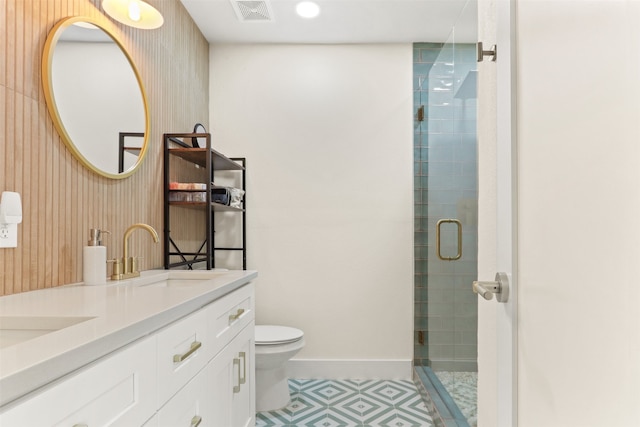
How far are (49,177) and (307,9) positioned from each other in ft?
6.01

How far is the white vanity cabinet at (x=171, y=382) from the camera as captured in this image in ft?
2.19

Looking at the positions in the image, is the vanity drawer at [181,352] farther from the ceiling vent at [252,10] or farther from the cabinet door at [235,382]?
the ceiling vent at [252,10]

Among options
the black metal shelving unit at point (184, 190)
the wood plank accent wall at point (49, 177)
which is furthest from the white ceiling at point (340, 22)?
the black metal shelving unit at point (184, 190)

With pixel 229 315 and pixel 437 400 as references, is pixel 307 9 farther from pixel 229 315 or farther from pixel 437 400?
pixel 437 400

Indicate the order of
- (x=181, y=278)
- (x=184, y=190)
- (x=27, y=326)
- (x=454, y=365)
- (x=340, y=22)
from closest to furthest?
1. (x=27, y=326)
2. (x=181, y=278)
3. (x=454, y=365)
4. (x=184, y=190)
5. (x=340, y=22)

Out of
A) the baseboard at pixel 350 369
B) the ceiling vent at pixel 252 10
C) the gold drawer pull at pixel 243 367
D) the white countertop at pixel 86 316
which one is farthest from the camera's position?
the baseboard at pixel 350 369

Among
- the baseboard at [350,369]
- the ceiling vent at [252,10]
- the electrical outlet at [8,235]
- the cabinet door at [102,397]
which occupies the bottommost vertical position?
the baseboard at [350,369]

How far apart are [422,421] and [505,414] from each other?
155 centimetres

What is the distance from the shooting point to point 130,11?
164cm

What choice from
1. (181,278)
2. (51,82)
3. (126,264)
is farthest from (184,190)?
(51,82)

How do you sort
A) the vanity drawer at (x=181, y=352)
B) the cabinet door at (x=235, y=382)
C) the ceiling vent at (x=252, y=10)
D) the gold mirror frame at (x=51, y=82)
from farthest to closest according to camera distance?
the ceiling vent at (x=252, y=10), the cabinet door at (x=235, y=382), the gold mirror frame at (x=51, y=82), the vanity drawer at (x=181, y=352)

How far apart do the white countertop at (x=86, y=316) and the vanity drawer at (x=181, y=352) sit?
0.03m

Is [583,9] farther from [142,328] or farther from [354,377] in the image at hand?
[354,377]

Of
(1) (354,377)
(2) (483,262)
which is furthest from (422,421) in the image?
(2) (483,262)
